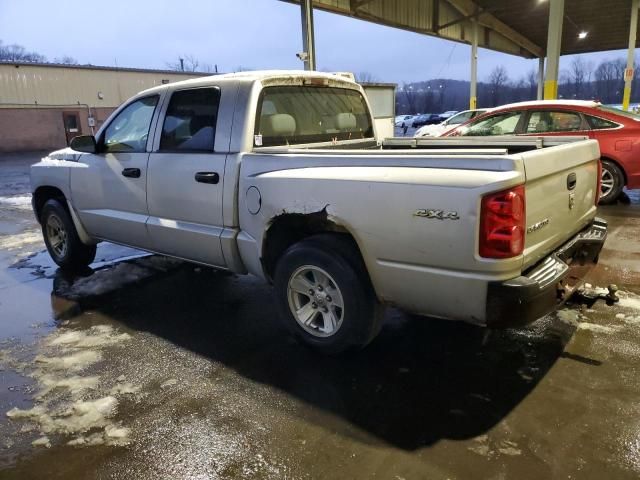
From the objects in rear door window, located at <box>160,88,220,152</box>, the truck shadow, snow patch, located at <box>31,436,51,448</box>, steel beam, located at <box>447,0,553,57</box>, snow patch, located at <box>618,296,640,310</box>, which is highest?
steel beam, located at <box>447,0,553,57</box>

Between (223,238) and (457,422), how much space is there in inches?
84.5

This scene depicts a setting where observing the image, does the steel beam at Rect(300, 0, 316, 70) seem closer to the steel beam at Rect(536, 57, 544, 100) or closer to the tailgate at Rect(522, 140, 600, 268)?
the tailgate at Rect(522, 140, 600, 268)

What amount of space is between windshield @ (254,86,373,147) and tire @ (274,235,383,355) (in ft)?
3.40

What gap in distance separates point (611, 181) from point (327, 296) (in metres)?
6.61

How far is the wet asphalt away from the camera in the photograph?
8.36 feet

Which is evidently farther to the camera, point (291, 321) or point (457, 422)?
point (291, 321)

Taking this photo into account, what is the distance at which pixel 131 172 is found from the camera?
4641mm

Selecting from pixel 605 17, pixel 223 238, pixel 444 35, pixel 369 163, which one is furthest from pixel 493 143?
pixel 605 17

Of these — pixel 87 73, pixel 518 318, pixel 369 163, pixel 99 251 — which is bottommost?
pixel 99 251

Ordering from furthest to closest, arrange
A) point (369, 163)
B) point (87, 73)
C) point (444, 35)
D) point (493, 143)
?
point (87, 73) → point (444, 35) → point (493, 143) → point (369, 163)

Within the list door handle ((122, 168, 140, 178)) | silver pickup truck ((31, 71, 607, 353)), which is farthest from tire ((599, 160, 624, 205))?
door handle ((122, 168, 140, 178))

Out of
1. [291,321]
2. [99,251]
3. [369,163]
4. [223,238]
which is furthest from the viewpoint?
[99,251]

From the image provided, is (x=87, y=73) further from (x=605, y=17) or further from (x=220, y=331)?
(x=220, y=331)

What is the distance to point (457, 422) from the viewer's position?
2.80m
